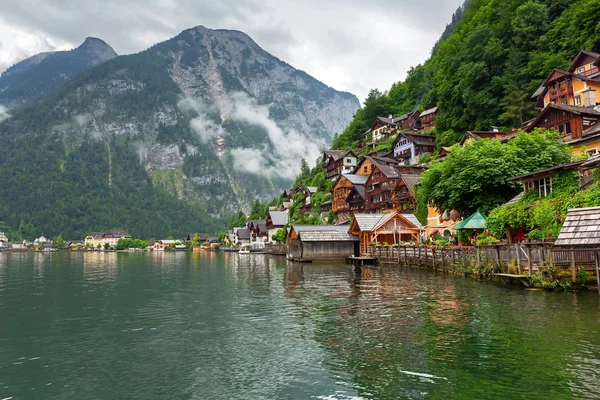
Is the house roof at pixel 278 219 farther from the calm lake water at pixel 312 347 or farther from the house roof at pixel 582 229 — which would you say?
the house roof at pixel 582 229

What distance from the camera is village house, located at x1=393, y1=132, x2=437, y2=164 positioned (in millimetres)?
101000

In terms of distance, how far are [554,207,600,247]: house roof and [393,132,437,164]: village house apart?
245ft

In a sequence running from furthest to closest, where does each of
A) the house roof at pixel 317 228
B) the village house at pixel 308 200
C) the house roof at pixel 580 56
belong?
the village house at pixel 308 200
the house roof at pixel 317 228
the house roof at pixel 580 56

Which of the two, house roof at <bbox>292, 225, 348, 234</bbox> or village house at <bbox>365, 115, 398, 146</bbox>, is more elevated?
village house at <bbox>365, 115, 398, 146</bbox>

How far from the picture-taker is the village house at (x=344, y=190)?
3844 inches

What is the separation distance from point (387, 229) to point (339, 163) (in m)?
64.9

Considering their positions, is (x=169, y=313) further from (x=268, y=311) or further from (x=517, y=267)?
(x=517, y=267)

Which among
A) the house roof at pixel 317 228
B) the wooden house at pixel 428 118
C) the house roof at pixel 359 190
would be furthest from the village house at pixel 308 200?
the house roof at pixel 317 228

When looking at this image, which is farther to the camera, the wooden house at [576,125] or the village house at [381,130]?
the village house at [381,130]

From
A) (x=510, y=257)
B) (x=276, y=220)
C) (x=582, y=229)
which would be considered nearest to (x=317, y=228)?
(x=510, y=257)

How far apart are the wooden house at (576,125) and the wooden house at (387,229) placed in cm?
2159

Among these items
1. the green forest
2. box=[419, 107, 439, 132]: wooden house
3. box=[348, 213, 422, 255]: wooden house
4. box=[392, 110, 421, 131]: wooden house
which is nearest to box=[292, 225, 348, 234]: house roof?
box=[348, 213, 422, 255]: wooden house

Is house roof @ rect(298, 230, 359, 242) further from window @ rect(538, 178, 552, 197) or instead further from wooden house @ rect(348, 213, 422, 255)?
window @ rect(538, 178, 552, 197)

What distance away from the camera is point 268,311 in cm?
2389
